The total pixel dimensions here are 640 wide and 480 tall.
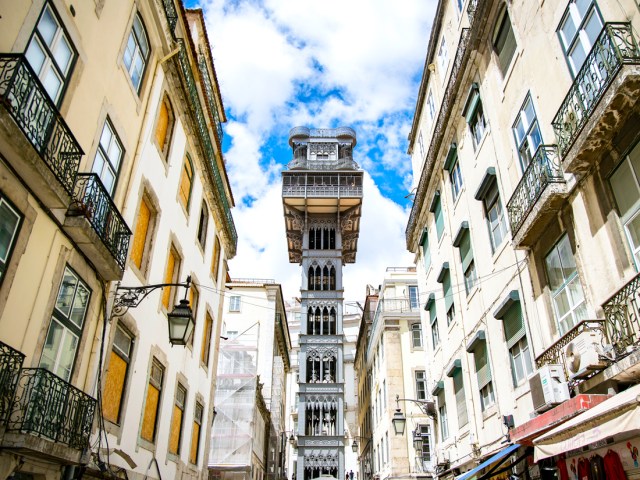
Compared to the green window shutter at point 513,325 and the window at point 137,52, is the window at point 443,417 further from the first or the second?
the window at point 137,52

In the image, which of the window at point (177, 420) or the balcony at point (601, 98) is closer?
the balcony at point (601, 98)

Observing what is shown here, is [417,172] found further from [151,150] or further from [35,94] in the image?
[35,94]

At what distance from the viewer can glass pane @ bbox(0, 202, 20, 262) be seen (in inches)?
248

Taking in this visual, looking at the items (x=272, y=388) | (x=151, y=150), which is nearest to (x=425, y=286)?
(x=151, y=150)

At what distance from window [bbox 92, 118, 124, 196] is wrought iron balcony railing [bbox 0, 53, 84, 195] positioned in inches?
51.0

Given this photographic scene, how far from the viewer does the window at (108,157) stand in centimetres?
916

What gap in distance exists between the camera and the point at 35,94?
6.47 m

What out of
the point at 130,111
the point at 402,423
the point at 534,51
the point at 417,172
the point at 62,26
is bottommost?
the point at 402,423

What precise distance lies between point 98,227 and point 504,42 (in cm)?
970

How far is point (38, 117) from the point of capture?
661cm

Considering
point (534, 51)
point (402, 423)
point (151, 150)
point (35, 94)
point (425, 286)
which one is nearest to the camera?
point (35, 94)

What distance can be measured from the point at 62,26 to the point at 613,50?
7664mm

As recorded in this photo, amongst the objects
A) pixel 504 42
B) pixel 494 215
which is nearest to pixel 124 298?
pixel 494 215

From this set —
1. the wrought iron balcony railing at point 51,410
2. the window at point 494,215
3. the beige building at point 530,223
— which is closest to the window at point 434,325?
the beige building at point 530,223
